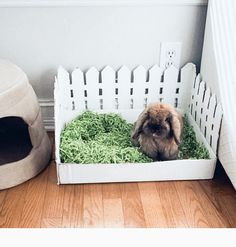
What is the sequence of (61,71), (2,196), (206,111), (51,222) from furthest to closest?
(61,71), (206,111), (2,196), (51,222)

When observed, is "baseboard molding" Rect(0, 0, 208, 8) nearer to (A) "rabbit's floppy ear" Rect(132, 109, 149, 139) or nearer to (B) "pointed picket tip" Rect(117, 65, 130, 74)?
(B) "pointed picket tip" Rect(117, 65, 130, 74)

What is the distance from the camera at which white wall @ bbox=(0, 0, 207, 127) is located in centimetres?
164

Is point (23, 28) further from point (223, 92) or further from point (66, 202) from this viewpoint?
point (223, 92)

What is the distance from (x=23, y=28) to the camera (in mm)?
1660

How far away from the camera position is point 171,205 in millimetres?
1342

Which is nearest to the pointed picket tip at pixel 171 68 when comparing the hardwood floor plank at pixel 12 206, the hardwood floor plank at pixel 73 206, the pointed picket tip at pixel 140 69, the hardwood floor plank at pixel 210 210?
the pointed picket tip at pixel 140 69

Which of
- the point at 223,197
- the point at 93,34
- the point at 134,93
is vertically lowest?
the point at 223,197

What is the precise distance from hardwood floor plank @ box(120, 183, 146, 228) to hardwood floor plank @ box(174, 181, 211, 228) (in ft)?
0.57

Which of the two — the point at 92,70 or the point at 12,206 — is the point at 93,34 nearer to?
the point at 92,70

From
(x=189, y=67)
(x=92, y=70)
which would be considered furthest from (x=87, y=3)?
(x=189, y=67)

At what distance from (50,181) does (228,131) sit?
30.3 inches

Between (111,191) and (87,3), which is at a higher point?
(87,3)

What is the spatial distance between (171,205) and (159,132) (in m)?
0.29
